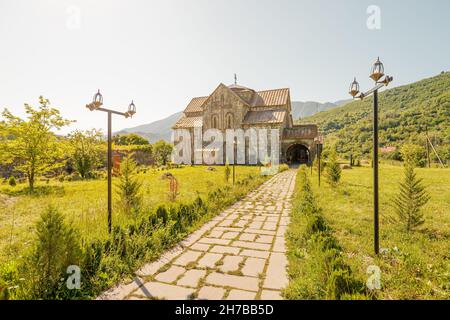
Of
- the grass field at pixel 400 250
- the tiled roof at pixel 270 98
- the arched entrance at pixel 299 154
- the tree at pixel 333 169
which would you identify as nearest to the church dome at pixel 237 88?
the tiled roof at pixel 270 98

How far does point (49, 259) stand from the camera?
280cm

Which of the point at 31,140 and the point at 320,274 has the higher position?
the point at 31,140

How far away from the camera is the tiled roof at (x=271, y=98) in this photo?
107 ft

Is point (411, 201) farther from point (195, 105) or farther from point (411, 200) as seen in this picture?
point (195, 105)

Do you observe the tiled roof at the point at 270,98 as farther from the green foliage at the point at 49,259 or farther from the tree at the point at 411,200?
the green foliage at the point at 49,259

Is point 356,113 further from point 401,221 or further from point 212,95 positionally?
point 401,221

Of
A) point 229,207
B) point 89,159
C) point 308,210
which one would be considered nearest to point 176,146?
point 89,159

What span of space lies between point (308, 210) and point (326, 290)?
2844 millimetres

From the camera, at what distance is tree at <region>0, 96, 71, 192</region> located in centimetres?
1196

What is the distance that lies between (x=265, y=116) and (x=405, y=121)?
3917 centimetres

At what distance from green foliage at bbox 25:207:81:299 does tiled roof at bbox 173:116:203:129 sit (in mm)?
32101

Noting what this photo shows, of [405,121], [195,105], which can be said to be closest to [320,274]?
[195,105]

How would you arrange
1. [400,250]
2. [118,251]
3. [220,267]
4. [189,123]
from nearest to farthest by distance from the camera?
[220,267] < [118,251] < [400,250] < [189,123]

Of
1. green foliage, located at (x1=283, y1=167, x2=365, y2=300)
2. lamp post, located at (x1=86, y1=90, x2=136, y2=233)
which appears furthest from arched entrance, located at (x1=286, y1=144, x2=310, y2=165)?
green foliage, located at (x1=283, y1=167, x2=365, y2=300)
